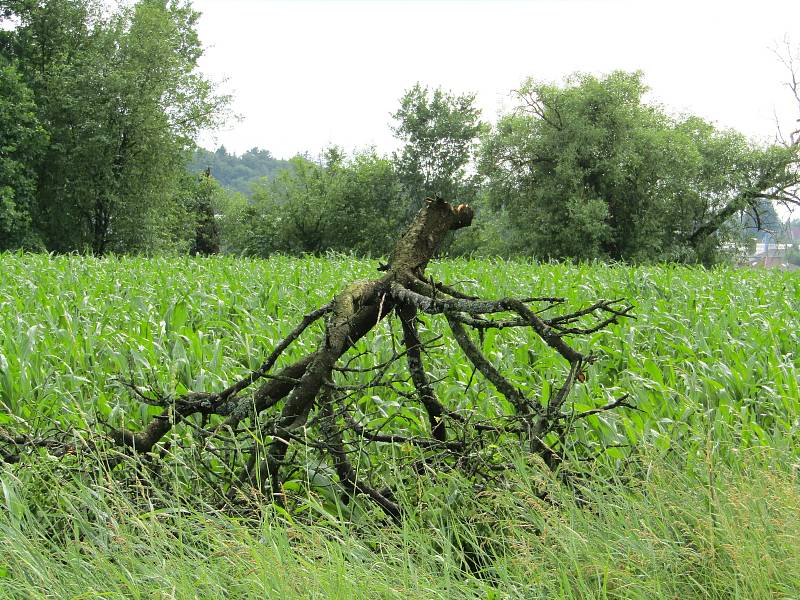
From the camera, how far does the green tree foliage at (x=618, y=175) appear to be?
3750 cm

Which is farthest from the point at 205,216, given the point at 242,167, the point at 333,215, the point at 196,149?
the point at 242,167

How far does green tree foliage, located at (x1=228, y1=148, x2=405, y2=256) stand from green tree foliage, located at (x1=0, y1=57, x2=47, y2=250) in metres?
17.0

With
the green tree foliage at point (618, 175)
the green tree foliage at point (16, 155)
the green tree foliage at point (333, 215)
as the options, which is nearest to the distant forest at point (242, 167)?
the green tree foliage at point (333, 215)

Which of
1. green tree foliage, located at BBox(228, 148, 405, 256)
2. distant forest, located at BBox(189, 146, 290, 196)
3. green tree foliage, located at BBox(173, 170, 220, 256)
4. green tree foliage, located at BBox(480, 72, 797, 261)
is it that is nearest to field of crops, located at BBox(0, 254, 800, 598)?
green tree foliage, located at BBox(480, 72, 797, 261)

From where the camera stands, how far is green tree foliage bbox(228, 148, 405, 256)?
5166cm

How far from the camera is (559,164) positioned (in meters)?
37.8

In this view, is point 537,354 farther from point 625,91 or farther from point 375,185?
point 375,185

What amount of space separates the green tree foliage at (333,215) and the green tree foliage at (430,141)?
4.60ft

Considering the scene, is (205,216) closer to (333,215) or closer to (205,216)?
(205,216)

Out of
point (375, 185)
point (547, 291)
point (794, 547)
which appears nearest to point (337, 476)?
point (794, 547)

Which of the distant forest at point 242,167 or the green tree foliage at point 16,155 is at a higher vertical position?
the distant forest at point 242,167

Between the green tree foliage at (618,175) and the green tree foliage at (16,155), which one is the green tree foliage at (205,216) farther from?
the green tree foliage at (618,175)

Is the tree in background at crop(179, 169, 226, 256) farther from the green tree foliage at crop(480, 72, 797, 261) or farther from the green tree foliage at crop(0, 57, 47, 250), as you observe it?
the green tree foliage at crop(480, 72, 797, 261)

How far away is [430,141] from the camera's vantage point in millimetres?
53688
